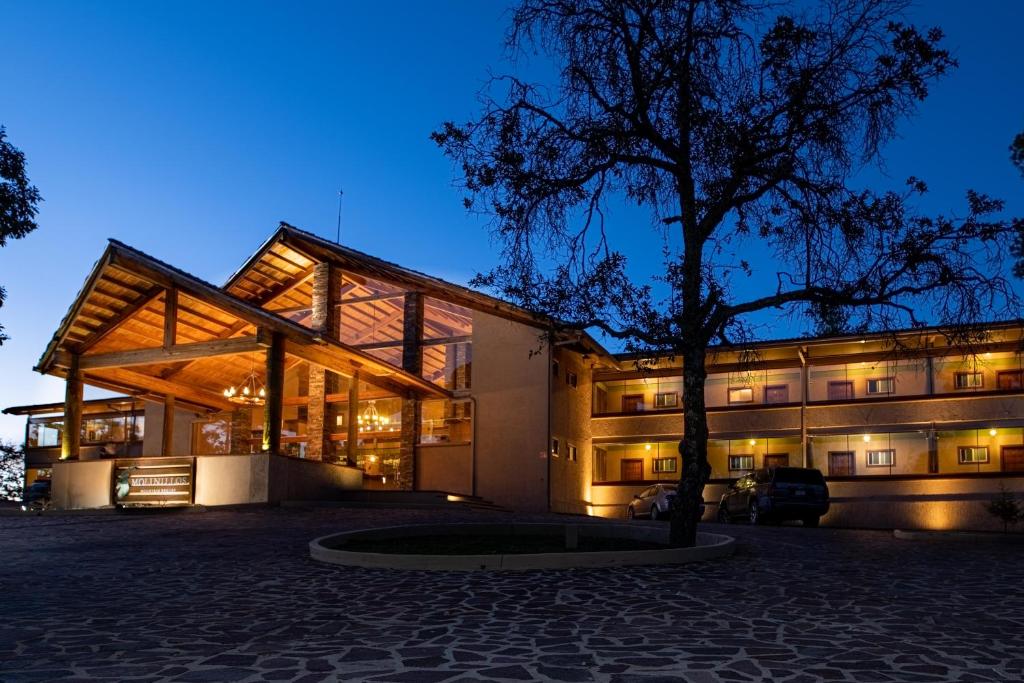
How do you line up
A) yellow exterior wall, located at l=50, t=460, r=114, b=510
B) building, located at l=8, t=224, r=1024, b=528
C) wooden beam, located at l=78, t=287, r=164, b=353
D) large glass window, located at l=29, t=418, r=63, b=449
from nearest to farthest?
building, located at l=8, t=224, r=1024, b=528, yellow exterior wall, located at l=50, t=460, r=114, b=510, wooden beam, located at l=78, t=287, r=164, b=353, large glass window, located at l=29, t=418, r=63, b=449

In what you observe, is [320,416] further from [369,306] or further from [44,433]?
[44,433]

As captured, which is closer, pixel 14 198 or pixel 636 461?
pixel 14 198

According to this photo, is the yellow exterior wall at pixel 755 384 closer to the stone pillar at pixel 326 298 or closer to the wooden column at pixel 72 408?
the stone pillar at pixel 326 298

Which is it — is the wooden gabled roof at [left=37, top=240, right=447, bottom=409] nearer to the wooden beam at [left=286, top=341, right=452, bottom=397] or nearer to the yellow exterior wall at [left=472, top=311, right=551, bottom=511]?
the wooden beam at [left=286, top=341, right=452, bottom=397]

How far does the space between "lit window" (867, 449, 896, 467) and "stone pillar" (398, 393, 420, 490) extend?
16298 millimetres

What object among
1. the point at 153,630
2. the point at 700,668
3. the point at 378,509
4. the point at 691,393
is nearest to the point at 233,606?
the point at 153,630

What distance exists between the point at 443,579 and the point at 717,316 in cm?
567

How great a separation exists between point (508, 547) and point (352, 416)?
1455 cm

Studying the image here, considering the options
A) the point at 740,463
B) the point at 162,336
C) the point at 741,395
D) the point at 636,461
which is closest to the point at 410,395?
the point at 162,336

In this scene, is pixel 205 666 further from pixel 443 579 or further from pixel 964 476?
pixel 964 476

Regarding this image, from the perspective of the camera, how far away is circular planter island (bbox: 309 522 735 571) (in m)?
12.3

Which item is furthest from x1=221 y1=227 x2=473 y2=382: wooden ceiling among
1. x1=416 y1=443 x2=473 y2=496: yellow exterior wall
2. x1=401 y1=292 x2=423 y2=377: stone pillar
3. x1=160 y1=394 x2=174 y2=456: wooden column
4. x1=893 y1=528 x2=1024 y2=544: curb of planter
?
x1=893 y1=528 x2=1024 y2=544: curb of planter

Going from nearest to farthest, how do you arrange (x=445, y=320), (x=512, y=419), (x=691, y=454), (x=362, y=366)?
(x=691, y=454)
(x=362, y=366)
(x=512, y=419)
(x=445, y=320)

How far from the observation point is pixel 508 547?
48.4 ft
